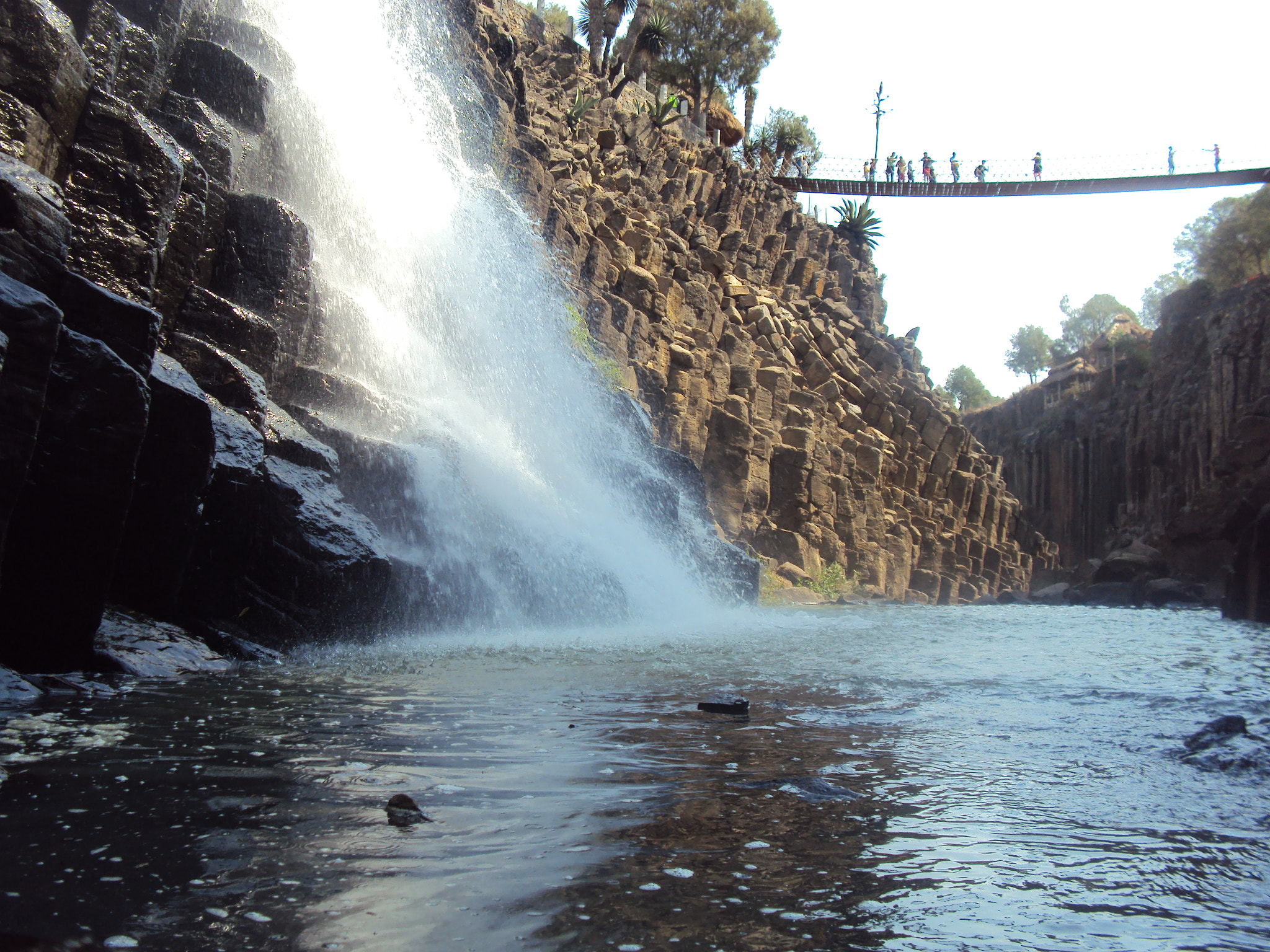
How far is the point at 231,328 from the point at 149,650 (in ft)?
14.9

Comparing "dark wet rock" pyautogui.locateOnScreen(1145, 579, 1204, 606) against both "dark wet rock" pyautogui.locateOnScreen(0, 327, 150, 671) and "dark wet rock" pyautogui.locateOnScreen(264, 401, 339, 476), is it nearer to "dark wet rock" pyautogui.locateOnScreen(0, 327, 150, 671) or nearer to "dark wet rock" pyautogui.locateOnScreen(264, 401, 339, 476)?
"dark wet rock" pyautogui.locateOnScreen(264, 401, 339, 476)

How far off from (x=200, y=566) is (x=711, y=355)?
1966cm

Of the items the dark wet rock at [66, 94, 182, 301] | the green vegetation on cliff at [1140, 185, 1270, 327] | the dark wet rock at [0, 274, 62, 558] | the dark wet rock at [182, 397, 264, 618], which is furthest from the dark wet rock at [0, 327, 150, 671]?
the green vegetation on cliff at [1140, 185, 1270, 327]

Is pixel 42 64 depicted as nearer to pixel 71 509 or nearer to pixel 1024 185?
pixel 71 509

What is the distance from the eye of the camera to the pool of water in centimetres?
207

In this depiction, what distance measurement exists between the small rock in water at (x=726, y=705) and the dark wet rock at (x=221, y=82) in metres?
12.8

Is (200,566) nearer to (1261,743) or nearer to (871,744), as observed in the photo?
(871,744)

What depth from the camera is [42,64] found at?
7.56 meters

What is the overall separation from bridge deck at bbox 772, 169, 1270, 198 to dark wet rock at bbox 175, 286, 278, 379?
121ft

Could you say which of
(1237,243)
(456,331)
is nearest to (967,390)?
(1237,243)

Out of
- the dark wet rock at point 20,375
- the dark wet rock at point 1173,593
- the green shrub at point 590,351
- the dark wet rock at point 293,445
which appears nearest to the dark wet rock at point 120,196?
the dark wet rock at point 293,445

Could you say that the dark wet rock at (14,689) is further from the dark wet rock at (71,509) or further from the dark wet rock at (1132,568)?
the dark wet rock at (1132,568)

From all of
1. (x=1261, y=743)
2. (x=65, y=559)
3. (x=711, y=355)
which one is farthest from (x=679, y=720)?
(x=711, y=355)

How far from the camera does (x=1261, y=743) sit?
423cm
